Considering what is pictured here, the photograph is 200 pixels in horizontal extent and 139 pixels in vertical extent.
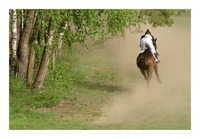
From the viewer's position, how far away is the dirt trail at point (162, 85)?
17406 millimetres

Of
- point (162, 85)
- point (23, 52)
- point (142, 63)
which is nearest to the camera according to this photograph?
point (142, 63)

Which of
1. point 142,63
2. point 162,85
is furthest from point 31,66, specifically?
point 162,85

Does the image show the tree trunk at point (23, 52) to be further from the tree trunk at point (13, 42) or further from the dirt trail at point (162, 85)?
the dirt trail at point (162, 85)

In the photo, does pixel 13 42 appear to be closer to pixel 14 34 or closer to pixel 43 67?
pixel 14 34

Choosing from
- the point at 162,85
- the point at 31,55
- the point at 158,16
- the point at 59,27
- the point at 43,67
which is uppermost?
the point at 158,16

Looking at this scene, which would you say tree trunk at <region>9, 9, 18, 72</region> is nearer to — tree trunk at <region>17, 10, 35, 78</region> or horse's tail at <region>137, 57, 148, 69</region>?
tree trunk at <region>17, 10, 35, 78</region>

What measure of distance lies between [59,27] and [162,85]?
2.60 m

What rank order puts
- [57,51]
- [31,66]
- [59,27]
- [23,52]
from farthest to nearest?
[31,66] → [23,52] → [57,51] → [59,27]

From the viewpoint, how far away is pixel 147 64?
17.5 meters

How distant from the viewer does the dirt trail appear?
57.1ft

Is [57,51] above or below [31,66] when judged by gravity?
above

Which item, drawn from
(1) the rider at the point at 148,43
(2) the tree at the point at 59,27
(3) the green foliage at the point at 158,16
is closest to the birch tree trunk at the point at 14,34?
(2) the tree at the point at 59,27

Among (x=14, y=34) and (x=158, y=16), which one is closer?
(x=158, y=16)

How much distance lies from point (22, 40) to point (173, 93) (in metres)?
3.78
